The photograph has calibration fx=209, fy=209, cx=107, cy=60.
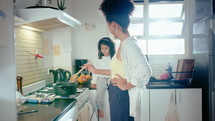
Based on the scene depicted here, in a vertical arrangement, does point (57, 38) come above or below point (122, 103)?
above

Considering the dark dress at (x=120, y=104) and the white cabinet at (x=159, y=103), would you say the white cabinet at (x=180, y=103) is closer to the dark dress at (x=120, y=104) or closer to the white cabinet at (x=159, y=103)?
the white cabinet at (x=159, y=103)

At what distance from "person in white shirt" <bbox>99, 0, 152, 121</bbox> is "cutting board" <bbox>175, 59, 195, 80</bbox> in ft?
5.25

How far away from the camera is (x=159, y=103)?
266 cm

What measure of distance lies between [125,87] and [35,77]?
1.36 m

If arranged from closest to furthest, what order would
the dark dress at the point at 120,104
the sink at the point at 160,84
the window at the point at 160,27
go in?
the dark dress at the point at 120,104, the sink at the point at 160,84, the window at the point at 160,27

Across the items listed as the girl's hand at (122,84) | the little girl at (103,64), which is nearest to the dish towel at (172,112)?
the little girl at (103,64)

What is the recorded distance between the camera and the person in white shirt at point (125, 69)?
1281mm

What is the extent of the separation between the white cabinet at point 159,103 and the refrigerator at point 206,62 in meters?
0.41

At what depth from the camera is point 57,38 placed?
2.97m

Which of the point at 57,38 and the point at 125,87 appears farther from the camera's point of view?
the point at 57,38

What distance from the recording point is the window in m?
3.33

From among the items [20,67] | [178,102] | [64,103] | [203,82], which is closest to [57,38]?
[20,67]

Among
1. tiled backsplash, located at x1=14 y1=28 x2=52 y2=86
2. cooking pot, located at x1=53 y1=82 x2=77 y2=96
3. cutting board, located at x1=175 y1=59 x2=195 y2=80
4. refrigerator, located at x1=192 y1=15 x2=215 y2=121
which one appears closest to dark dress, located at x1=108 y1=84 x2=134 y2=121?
cooking pot, located at x1=53 y1=82 x2=77 y2=96

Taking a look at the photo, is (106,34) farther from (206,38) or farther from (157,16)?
(206,38)
